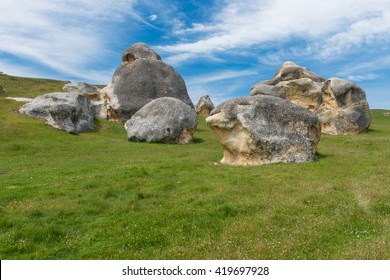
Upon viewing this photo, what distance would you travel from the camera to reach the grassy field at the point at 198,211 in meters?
11.3

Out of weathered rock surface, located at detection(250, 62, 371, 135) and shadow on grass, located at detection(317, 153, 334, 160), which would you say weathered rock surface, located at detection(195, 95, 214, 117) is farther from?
shadow on grass, located at detection(317, 153, 334, 160)

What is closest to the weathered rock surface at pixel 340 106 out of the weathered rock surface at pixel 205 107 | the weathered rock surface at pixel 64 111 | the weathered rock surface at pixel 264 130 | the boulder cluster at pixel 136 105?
the boulder cluster at pixel 136 105

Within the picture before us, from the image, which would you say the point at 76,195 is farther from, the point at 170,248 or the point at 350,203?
the point at 350,203

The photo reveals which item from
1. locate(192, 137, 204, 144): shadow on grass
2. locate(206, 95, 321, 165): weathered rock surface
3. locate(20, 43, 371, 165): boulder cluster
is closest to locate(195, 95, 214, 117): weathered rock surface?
locate(20, 43, 371, 165): boulder cluster

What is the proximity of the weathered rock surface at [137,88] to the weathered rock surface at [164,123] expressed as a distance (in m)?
14.5

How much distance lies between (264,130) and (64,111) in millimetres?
33811

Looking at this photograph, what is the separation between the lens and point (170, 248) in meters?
11.4

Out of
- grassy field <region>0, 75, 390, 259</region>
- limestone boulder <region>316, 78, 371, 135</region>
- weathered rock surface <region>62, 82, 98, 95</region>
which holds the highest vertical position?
weathered rock surface <region>62, 82, 98, 95</region>

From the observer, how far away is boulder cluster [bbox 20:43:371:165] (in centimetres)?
2772

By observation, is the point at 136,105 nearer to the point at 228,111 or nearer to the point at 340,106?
the point at 340,106
